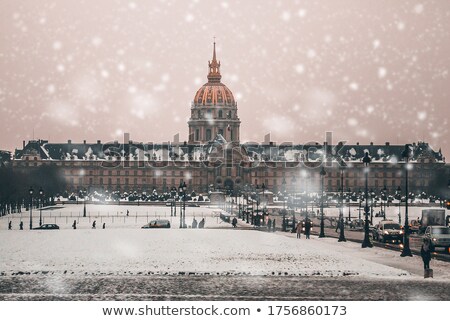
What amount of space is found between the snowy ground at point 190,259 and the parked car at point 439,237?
1745 millimetres

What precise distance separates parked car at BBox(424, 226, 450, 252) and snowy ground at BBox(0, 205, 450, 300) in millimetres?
1745

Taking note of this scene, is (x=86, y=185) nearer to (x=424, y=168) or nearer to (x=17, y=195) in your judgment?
(x=424, y=168)

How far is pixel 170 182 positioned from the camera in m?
200

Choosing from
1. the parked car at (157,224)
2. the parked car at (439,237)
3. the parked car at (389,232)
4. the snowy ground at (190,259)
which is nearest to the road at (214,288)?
the snowy ground at (190,259)

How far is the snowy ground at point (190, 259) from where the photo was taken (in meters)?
29.5

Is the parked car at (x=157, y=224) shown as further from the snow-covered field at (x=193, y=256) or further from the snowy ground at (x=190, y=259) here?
the snowy ground at (x=190, y=259)

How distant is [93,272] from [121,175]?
170798mm

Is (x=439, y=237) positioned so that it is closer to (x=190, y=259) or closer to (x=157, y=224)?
(x=190, y=259)

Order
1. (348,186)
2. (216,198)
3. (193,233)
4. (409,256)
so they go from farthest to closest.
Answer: (348,186)
(216,198)
(193,233)
(409,256)

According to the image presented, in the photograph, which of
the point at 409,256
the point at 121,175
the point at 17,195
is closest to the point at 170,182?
the point at 121,175

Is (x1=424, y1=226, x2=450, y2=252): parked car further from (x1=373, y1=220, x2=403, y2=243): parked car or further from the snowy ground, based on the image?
(x1=373, y1=220, x2=403, y2=243): parked car

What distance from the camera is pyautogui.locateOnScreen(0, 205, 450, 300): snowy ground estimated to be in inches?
1160

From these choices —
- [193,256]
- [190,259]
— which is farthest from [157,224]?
[190,259]

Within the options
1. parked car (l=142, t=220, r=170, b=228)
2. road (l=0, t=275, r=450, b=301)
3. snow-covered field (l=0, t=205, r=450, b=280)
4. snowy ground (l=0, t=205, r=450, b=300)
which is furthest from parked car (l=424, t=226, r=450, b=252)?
parked car (l=142, t=220, r=170, b=228)
